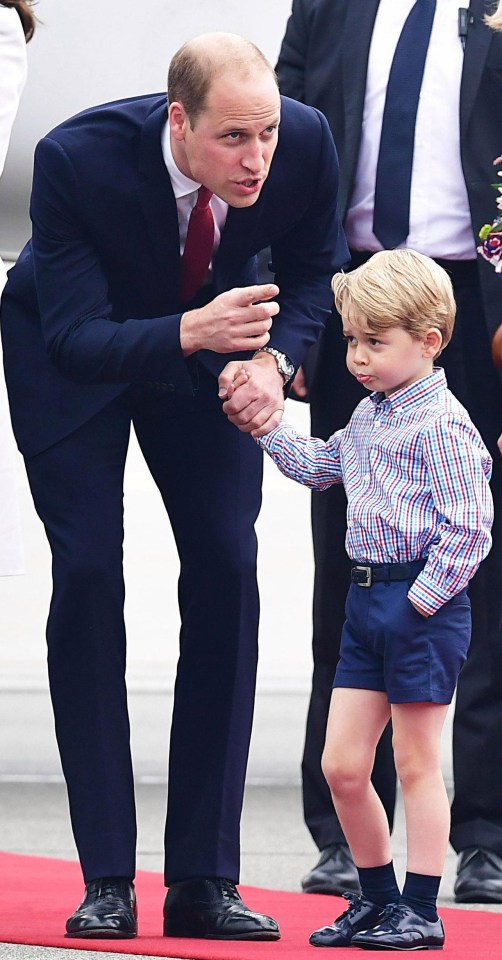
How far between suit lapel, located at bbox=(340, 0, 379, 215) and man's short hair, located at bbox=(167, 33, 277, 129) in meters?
0.70

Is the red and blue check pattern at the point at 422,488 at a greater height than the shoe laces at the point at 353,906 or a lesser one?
greater

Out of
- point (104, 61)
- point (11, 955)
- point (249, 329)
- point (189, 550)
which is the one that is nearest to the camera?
point (11, 955)

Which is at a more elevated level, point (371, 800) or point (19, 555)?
point (19, 555)

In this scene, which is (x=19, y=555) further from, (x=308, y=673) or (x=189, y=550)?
(x=308, y=673)

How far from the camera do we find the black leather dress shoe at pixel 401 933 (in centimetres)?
229

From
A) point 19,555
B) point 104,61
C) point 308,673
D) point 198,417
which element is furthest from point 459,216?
point 308,673

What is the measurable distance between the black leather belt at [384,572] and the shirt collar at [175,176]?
582 millimetres

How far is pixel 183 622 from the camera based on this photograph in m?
2.56

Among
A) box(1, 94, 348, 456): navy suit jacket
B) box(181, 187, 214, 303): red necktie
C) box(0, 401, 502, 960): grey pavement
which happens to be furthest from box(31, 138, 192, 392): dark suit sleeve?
box(0, 401, 502, 960): grey pavement

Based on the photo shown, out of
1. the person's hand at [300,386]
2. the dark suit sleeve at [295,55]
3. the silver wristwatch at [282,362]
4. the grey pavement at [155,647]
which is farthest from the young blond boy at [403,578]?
the grey pavement at [155,647]

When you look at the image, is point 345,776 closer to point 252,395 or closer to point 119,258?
point 252,395

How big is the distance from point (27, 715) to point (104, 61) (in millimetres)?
1920

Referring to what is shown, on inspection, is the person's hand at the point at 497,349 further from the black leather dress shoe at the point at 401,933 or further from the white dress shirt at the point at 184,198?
the black leather dress shoe at the point at 401,933

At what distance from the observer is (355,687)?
2.42m
